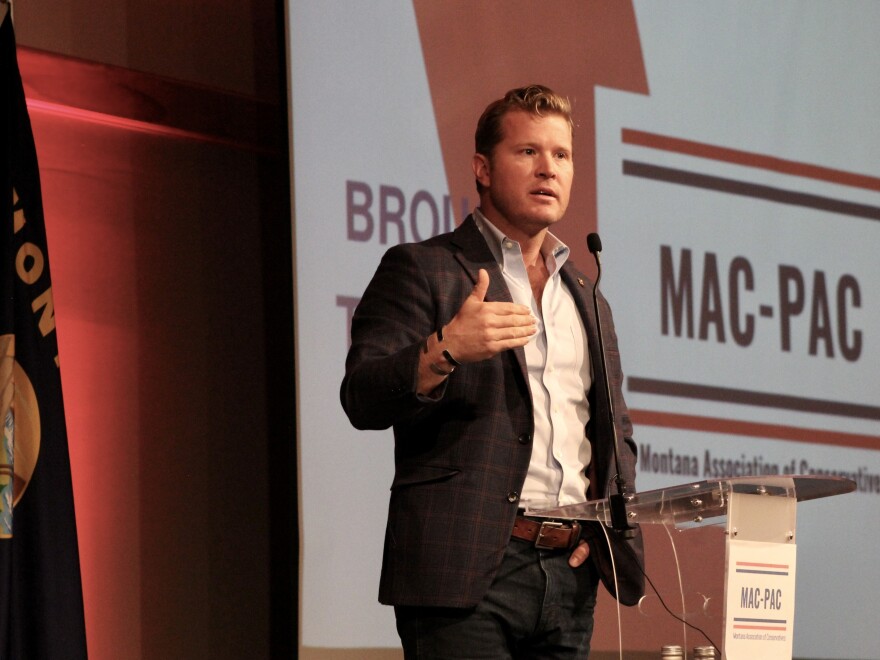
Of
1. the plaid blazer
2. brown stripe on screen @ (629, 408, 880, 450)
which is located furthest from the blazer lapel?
brown stripe on screen @ (629, 408, 880, 450)

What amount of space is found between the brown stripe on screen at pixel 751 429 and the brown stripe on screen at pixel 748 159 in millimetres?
914

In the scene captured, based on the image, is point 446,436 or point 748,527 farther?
point 446,436

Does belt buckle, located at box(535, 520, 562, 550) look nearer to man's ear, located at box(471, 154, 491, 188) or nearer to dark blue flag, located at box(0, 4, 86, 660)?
man's ear, located at box(471, 154, 491, 188)

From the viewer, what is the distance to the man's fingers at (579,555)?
7.14 feet

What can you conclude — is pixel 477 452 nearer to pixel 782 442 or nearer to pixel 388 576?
pixel 388 576

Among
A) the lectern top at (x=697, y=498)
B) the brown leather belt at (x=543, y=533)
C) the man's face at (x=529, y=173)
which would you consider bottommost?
the brown leather belt at (x=543, y=533)

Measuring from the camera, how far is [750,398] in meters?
4.28

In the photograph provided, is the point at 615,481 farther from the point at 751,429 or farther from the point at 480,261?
the point at 751,429

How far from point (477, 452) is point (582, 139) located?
85.1 inches

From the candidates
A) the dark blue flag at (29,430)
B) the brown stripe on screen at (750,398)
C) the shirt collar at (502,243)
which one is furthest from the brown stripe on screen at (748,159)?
the dark blue flag at (29,430)

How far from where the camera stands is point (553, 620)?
2.15m

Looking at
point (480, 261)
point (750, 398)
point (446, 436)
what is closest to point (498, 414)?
point (446, 436)

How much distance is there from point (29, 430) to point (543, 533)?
4.57 ft

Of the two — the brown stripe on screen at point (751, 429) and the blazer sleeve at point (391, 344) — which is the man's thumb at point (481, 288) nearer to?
the blazer sleeve at point (391, 344)
